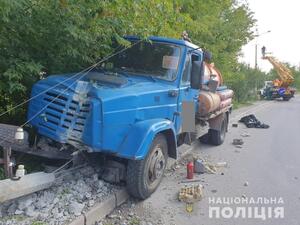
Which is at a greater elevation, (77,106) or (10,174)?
(77,106)

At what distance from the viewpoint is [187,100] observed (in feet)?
24.5

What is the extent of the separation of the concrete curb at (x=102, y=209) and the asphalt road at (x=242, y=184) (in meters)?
0.27

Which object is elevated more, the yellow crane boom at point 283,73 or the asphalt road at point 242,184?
the yellow crane boom at point 283,73

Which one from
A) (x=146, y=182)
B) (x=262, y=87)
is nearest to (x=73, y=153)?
(x=146, y=182)

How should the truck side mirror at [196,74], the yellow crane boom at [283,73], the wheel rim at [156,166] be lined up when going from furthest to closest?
1. the yellow crane boom at [283,73]
2. the truck side mirror at [196,74]
3. the wheel rim at [156,166]

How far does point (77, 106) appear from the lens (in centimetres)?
536

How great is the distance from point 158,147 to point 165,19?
2.44m

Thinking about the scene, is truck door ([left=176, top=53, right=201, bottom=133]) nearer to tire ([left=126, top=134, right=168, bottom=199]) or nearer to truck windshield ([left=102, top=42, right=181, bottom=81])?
truck windshield ([left=102, top=42, right=181, bottom=81])

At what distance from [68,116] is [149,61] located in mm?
2081

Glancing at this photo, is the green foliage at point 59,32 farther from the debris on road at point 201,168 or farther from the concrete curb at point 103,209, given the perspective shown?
the debris on road at point 201,168

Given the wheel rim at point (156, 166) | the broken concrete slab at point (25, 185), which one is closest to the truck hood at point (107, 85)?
the wheel rim at point (156, 166)

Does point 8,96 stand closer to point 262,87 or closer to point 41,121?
Result: point 41,121

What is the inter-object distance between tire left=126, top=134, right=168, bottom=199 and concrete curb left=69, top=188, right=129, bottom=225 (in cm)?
14

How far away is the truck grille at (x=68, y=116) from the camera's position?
17.5ft
